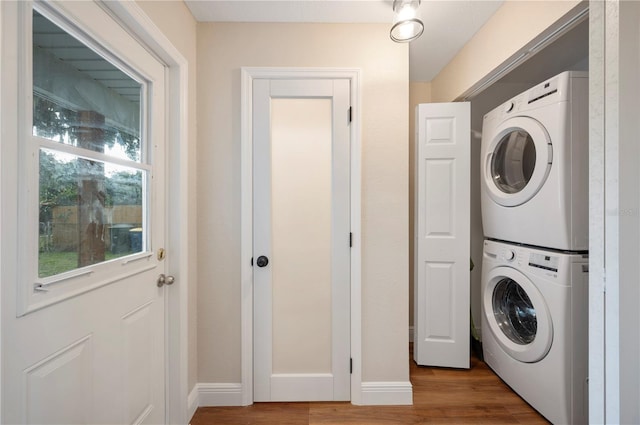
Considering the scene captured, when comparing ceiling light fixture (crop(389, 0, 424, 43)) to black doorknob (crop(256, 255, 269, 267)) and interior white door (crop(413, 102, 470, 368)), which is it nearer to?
interior white door (crop(413, 102, 470, 368))

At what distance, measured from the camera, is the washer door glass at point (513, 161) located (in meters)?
1.67

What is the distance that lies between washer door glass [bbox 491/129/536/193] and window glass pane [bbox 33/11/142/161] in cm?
220

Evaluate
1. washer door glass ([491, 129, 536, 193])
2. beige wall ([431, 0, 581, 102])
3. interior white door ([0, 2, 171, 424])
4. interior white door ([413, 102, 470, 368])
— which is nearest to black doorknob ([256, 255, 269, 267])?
interior white door ([0, 2, 171, 424])

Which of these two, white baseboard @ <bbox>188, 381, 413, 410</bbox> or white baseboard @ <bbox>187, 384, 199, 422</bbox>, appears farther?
white baseboard @ <bbox>188, 381, 413, 410</bbox>

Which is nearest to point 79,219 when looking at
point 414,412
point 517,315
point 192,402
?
point 192,402

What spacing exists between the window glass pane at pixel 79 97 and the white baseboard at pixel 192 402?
4.61ft

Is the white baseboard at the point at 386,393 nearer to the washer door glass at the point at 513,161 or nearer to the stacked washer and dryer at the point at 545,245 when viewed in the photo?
the stacked washer and dryer at the point at 545,245

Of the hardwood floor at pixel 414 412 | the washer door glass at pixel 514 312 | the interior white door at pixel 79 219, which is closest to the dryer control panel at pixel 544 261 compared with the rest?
the washer door glass at pixel 514 312

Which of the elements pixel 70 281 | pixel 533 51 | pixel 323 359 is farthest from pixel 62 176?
pixel 533 51

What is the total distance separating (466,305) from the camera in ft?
6.44

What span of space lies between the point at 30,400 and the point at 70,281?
33 centimetres

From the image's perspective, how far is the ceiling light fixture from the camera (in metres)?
1.31

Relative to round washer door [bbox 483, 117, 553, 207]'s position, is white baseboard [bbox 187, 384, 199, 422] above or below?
below
